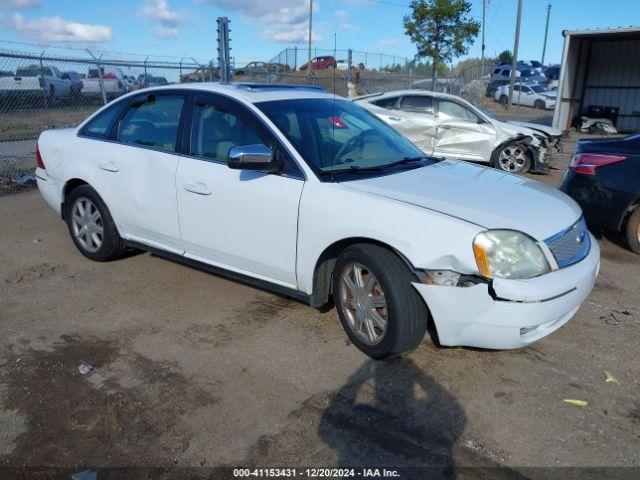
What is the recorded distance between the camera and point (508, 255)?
3.06 m

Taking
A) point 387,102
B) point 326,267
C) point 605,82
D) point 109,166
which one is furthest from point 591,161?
point 605,82

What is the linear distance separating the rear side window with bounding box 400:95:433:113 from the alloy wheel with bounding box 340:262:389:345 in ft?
25.4

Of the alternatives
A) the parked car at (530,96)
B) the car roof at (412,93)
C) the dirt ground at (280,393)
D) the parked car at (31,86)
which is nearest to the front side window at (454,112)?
the car roof at (412,93)

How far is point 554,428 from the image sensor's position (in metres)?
2.86

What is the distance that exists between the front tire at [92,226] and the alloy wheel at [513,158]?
7.43m

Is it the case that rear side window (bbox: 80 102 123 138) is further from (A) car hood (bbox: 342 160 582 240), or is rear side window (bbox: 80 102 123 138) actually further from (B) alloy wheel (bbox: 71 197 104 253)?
(A) car hood (bbox: 342 160 582 240)

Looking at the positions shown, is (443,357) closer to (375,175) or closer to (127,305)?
(375,175)

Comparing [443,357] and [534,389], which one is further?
[443,357]

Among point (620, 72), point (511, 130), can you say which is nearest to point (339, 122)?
point (511, 130)

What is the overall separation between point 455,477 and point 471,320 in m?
0.89

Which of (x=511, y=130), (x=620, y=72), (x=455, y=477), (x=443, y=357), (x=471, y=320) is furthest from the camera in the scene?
(x=620, y=72)

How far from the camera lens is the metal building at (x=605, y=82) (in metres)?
19.1

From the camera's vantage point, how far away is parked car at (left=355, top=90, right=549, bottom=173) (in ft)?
33.0

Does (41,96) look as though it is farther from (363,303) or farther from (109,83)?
(363,303)
